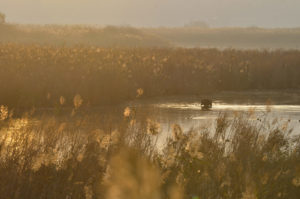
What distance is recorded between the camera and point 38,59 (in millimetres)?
22375

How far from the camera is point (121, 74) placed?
21656mm

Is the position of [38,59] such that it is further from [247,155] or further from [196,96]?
[247,155]

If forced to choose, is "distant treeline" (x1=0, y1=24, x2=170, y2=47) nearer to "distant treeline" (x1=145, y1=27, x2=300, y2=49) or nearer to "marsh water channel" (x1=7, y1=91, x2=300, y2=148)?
"distant treeline" (x1=145, y1=27, x2=300, y2=49)

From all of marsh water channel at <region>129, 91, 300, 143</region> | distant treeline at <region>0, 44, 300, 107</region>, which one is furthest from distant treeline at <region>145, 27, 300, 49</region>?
marsh water channel at <region>129, 91, 300, 143</region>

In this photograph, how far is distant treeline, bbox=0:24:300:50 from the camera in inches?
2201

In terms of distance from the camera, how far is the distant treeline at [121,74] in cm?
1933

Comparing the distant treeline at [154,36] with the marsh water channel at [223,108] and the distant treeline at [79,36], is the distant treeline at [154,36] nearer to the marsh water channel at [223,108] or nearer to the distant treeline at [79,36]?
the distant treeline at [79,36]

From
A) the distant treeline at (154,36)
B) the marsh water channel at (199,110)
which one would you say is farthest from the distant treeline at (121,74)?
the distant treeline at (154,36)

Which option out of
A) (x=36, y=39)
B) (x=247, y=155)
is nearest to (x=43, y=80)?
(x=247, y=155)

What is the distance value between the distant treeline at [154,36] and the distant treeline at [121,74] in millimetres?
26382

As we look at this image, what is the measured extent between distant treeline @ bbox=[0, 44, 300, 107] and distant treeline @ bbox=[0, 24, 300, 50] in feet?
86.6

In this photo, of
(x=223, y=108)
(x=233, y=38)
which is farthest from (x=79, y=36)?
(x=233, y=38)

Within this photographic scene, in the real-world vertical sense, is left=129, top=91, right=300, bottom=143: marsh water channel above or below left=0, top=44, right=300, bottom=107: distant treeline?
below

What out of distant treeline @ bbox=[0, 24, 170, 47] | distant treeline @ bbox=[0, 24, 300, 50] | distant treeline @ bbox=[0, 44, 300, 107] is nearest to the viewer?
distant treeline @ bbox=[0, 44, 300, 107]
